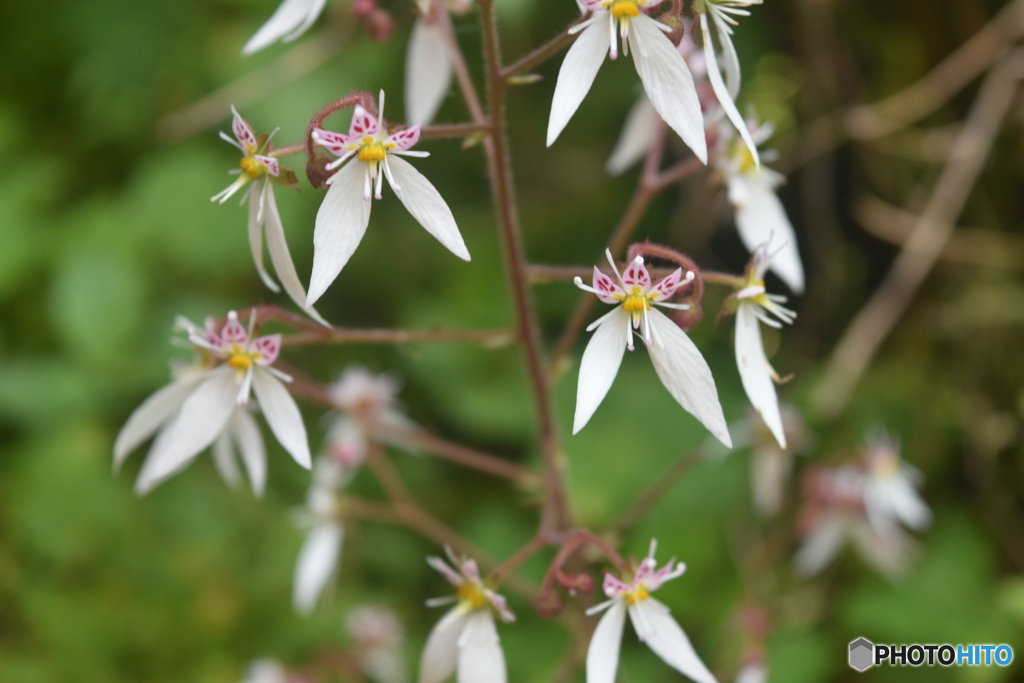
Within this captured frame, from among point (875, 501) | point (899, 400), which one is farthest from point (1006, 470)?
point (875, 501)

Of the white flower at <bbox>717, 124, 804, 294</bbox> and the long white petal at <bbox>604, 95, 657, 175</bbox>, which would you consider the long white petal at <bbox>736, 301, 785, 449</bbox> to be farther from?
the long white petal at <bbox>604, 95, 657, 175</bbox>

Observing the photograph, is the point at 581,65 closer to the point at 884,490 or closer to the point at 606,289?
the point at 606,289

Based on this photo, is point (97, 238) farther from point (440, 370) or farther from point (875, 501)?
point (875, 501)

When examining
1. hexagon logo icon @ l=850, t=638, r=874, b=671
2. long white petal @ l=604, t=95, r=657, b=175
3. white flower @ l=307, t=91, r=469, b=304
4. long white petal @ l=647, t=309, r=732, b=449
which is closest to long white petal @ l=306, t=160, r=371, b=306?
white flower @ l=307, t=91, r=469, b=304

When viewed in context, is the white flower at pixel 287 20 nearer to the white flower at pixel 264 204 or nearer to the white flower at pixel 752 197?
the white flower at pixel 264 204

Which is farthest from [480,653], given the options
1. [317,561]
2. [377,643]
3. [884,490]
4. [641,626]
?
[884,490]

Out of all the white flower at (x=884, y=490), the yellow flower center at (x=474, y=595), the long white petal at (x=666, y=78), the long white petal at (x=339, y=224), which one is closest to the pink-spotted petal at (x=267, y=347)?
the long white petal at (x=339, y=224)
